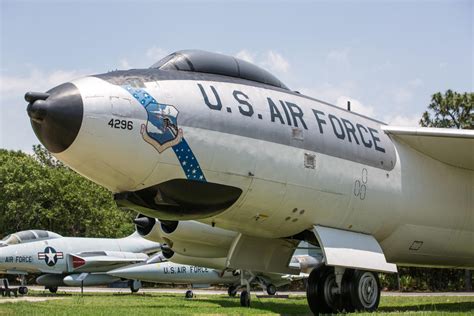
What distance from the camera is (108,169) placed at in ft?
28.8

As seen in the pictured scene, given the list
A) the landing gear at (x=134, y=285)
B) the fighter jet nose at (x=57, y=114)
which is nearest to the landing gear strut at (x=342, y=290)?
the fighter jet nose at (x=57, y=114)

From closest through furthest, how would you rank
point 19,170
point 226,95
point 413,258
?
point 226,95 < point 413,258 < point 19,170

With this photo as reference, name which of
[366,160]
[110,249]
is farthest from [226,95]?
[110,249]

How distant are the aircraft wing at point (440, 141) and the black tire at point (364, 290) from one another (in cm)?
293

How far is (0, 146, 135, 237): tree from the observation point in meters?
39.9

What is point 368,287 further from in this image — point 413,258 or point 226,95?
point 226,95

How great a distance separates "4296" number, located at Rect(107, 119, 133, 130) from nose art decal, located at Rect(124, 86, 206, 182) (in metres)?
0.17

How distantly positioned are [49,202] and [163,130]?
113 ft

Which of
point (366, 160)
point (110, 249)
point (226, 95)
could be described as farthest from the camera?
point (110, 249)

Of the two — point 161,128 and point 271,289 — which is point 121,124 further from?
point 271,289

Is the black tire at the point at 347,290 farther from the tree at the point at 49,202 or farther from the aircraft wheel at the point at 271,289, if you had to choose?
the tree at the point at 49,202

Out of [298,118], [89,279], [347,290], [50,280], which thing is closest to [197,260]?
[347,290]

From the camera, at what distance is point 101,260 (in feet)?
92.7

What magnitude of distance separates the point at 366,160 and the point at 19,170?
33.7 m
